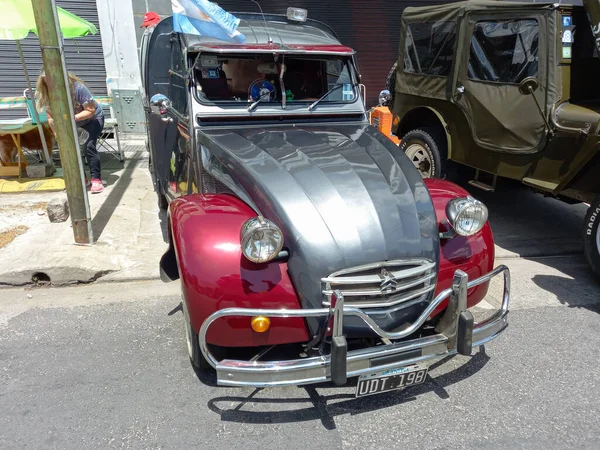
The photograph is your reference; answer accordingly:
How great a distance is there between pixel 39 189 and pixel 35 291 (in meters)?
3.12

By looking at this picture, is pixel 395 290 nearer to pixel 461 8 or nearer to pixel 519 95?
pixel 519 95

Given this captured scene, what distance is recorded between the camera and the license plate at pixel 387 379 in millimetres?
2360

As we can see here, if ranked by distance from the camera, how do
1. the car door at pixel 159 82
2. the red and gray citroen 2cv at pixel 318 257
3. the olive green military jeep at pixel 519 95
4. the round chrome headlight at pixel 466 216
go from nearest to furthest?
the red and gray citroen 2cv at pixel 318 257, the round chrome headlight at pixel 466 216, the olive green military jeep at pixel 519 95, the car door at pixel 159 82

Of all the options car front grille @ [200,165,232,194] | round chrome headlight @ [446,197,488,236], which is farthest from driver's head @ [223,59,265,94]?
round chrome headlight @ [446,197,488,236]

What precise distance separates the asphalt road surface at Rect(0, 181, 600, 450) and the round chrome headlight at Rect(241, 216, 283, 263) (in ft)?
3.11

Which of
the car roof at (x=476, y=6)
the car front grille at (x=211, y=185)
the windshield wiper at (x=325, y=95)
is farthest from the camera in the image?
the car roof at (x=476, y=6)

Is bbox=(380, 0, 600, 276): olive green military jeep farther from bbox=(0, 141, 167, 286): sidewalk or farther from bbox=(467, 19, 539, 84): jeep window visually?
bbox=(0, 141, 167, 286): sidewalk

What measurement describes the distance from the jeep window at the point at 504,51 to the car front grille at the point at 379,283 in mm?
3161

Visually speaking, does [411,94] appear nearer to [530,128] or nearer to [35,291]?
[530,128]

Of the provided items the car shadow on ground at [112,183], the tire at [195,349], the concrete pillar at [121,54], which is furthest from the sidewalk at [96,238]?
the concrete pillar at [121,54]

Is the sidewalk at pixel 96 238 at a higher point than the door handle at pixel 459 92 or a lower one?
lower

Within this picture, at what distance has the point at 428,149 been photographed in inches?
231

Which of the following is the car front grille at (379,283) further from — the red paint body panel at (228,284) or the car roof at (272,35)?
the car roof at (272,35)

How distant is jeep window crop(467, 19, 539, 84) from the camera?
459cm
